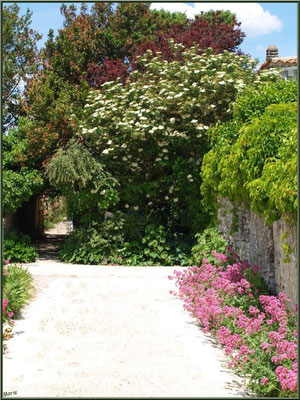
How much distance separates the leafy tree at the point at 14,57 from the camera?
58.1 ft

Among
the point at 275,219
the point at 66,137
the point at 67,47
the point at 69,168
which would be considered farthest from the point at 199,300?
the point at 67,47

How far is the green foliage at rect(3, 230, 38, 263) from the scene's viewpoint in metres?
14.3

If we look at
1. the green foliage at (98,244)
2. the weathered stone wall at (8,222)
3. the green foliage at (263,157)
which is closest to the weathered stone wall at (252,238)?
the green foliage at (263,157)

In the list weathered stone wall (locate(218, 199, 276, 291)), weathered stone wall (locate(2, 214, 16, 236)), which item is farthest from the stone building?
weathered stone wall (locate(2, 214, 16, 236))

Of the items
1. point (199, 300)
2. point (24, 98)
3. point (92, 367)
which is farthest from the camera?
point (24, 98)

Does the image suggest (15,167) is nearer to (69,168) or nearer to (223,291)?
(69,168)

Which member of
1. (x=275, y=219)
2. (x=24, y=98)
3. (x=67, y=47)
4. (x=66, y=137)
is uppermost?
(x=67, y=47)

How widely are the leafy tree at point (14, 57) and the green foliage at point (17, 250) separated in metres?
4.58

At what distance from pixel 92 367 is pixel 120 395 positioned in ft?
2.94

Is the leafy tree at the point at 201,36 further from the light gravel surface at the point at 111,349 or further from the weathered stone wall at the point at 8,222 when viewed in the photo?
the light gravel surface at the point at 111,349

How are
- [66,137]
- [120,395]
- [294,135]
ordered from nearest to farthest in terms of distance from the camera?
[120,395] < [294,135] < [66,137]

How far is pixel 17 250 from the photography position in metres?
14.4

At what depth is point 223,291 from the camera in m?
7.85

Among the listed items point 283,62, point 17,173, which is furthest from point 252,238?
point 283,62
